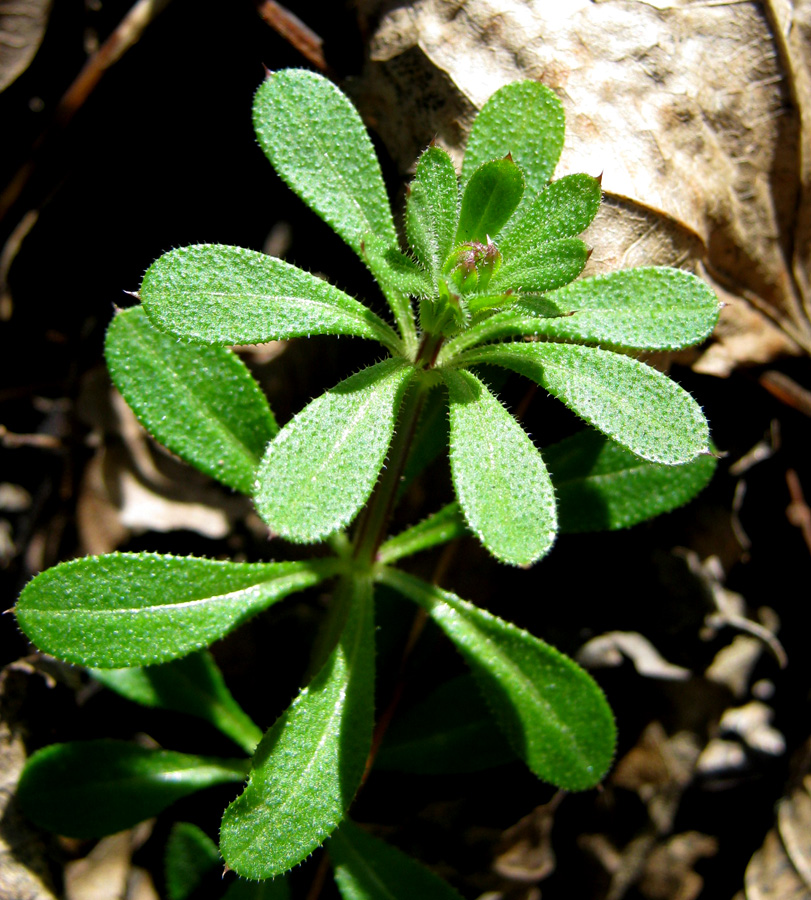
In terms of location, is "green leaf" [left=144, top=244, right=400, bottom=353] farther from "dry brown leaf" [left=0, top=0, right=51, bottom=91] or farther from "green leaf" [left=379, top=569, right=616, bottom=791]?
"dry brown leaf" [left=0, top=0, right=51, bottom=91]

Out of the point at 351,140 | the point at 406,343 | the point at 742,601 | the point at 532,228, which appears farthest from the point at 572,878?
the point at 351,140

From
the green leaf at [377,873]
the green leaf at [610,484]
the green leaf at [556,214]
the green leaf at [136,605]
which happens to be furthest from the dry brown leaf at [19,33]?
the green leaf at [377,873]

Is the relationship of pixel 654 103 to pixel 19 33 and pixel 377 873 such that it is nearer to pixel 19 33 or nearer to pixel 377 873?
pixel 19 33

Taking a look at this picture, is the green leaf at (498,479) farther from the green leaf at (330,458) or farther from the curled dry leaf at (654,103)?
the curled dry leaf at (654,103)

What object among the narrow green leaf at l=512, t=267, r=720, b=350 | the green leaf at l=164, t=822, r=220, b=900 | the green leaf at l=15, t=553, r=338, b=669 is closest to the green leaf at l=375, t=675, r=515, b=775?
the green leaf at l=164, t=822, r=220, b=900

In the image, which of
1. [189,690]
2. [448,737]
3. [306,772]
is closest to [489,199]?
[306,772]
